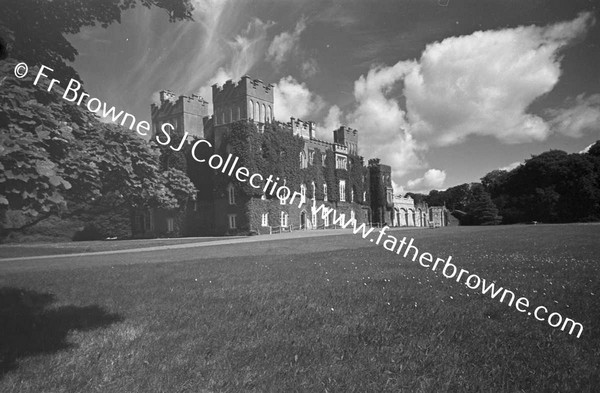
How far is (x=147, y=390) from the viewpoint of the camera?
3.56m

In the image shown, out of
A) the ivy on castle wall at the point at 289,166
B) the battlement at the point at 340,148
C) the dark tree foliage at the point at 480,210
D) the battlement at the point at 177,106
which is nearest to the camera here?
the battlement at the point at 177,106

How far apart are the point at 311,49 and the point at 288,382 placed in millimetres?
8480

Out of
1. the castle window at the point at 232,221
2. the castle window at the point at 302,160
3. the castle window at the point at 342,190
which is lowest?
the castle window at the point at 232,221

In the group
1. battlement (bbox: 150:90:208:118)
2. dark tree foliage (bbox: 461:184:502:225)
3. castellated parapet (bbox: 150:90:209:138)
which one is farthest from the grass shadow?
dark tree foliage (bbox: 461:184:502:225)

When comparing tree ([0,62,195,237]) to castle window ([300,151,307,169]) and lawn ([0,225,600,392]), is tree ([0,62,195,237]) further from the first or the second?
castle window ([300,151,307,169])

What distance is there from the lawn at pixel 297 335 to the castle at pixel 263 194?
3217 millimetres

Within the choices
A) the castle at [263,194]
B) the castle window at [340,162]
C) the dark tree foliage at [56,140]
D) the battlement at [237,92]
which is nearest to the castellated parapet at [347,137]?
the castle at [263,194]

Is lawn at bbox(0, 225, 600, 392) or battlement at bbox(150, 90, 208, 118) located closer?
lawn at bbox(0, 225, 600, 392)

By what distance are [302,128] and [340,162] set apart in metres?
7.90

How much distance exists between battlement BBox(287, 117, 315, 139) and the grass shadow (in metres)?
35.8

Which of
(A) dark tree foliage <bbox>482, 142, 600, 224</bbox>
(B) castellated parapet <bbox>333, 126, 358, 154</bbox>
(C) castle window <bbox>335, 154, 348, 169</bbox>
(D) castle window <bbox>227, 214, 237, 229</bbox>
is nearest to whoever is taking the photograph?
(A) dark tree foliage <bbox>482, 142, 600, 224</bbox>

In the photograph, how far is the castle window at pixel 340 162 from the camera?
157 feet

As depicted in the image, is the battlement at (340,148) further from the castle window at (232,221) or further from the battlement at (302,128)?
the castle window at (232,221)

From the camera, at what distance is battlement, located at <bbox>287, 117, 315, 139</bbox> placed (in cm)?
4203
